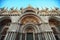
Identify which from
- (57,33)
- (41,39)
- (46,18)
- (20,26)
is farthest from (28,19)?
(57,33)

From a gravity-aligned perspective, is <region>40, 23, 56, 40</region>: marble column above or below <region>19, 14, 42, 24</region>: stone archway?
below

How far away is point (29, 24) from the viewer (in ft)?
48.4

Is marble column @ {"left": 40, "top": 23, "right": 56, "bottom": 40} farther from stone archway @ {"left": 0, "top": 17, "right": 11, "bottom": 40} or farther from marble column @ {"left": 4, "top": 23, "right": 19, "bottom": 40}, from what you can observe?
stone archway @ {"left": 0, "top": 17, "right": 11, "bottom": 40}

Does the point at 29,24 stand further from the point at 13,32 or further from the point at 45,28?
the point at 13,32

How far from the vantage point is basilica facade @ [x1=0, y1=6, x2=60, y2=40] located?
42.9ft

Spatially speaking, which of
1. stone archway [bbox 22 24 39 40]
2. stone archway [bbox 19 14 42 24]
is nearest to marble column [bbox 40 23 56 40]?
stone archway [bbox 22 24 39 40]

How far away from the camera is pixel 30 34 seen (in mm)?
14547

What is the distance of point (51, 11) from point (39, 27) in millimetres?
4804

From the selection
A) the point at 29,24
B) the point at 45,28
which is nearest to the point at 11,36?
the point at 29,24

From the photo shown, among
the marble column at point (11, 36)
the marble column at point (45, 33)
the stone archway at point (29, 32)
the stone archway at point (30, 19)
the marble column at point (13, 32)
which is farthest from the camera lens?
the stone archway at point (30, 19)

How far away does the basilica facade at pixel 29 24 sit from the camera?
1308cm

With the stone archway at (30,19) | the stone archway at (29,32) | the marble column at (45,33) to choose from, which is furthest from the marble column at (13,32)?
the marble column at (45,33)

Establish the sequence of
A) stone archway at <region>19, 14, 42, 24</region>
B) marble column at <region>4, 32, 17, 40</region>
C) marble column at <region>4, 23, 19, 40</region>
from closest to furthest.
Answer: marble column at <region>4, 32, 17, 40</region> → marble column at <region>4, 23, 19, 40</region> → stone archway at <region>19, 14, 42, 24</region>

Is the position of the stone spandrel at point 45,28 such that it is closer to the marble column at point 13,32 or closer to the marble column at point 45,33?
the marble column at point 45,33
